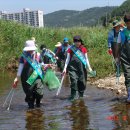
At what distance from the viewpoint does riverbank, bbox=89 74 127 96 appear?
12627 mm

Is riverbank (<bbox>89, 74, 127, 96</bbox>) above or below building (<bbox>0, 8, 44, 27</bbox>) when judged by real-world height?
below

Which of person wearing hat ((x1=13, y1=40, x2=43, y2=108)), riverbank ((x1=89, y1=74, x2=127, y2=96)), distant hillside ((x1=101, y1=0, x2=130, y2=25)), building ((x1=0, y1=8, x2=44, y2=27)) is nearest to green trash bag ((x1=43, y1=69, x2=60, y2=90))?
person wearing hat ((x1=13, y1=40, x2=43, y2=108))

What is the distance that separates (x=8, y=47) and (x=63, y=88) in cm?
1150

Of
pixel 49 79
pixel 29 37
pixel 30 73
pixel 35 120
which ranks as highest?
pixel 29 37

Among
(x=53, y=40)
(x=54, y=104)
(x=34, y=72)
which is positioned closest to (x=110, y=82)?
(x=54, y=104)

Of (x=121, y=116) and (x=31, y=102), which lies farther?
(x=31, y=102)

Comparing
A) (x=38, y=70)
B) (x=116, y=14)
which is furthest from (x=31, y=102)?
(x=116, y=14)

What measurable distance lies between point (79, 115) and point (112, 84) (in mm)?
4930

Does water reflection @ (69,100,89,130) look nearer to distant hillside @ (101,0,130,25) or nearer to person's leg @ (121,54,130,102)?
person's leg @ (121,54,130,102)

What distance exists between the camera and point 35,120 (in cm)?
918

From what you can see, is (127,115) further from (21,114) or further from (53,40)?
(53,40)

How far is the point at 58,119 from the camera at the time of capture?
9000 millimetres

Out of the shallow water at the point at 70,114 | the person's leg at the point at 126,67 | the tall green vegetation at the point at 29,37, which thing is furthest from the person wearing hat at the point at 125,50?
the tall green vegetation at the point at 29,37

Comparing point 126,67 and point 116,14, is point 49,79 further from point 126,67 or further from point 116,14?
point 116,14
